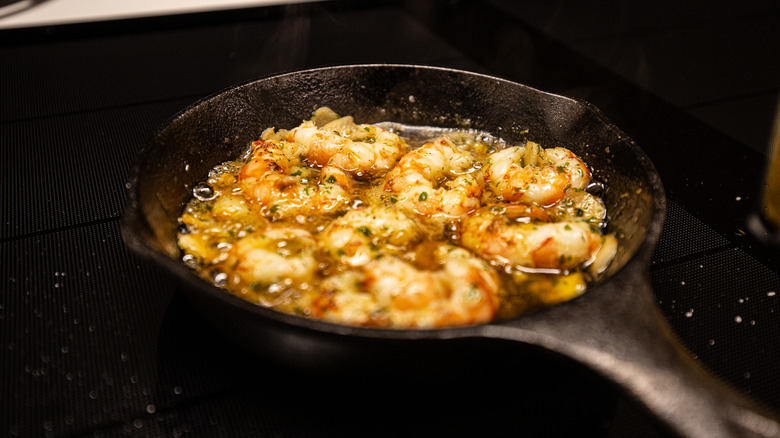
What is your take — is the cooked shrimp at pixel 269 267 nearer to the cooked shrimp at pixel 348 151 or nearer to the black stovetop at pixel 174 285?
the black stovetop at pixel 174 285

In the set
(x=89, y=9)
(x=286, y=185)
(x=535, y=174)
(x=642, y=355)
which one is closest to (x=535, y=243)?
(x=535, y=174)

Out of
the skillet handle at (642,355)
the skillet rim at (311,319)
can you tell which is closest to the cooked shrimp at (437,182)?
the skillet rim at (311,319)

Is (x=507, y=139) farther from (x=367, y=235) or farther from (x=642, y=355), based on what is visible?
(x=642, y=355)

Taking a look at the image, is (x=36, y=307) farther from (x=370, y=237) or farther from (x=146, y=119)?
(x=146, y=119)

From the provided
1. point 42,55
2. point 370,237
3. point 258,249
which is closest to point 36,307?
point 258,249

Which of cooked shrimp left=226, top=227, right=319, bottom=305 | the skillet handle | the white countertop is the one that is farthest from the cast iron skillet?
the white countertop

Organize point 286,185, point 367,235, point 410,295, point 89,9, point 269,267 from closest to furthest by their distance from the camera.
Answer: point 410,295 < point 269,267 < point 367,235 < point 286,185 < point 89,9
